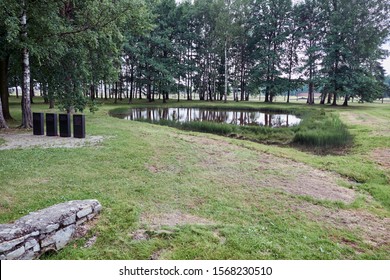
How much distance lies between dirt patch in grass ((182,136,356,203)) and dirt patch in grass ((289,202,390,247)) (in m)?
0.53

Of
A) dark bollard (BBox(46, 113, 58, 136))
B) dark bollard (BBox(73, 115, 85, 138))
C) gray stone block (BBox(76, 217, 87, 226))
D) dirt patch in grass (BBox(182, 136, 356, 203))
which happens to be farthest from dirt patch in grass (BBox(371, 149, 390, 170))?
dark bollard (BBox(46, 113, 58, 136))

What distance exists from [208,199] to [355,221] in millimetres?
2338

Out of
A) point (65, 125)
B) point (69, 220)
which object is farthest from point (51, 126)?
point (69, 220)

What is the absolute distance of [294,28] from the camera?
36.7 m

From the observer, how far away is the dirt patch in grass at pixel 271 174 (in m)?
5.58

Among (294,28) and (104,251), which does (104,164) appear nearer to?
(104,251)

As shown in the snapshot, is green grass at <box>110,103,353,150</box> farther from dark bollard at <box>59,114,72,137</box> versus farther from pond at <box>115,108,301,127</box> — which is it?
dark bollard at <box>59,114,72,137</box>

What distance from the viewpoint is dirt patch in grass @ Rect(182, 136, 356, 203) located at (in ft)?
18.3

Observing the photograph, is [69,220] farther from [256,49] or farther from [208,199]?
[256,49]

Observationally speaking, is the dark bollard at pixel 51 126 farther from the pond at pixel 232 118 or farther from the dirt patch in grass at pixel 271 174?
the pond at pixel 232 118

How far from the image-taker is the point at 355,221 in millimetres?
4344

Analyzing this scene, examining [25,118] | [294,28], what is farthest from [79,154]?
[294,28]

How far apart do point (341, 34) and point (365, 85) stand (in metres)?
6.16

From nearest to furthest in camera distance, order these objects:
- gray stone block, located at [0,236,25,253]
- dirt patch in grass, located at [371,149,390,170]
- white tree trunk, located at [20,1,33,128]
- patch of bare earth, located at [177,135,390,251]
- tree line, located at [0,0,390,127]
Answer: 1. gray stone block, located at [0,236,25,253]
2. patch of bare earth, located at [177,135,390,251]
3. dirt patch in grass, located at [371,149,390,170]
4. white tree trunk, located at [20,1,33,128]
5. tree line, located at [0,0,390,127]
